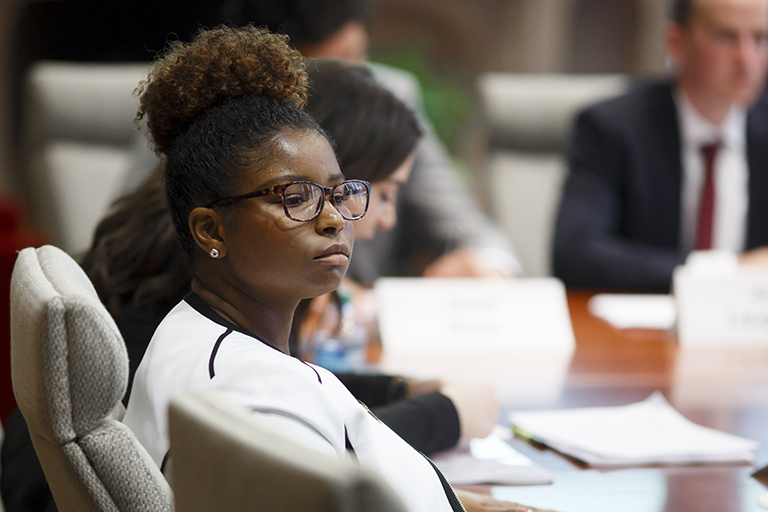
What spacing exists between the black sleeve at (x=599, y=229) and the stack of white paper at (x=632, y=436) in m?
0.77

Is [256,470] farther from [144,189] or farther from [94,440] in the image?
[144,189]

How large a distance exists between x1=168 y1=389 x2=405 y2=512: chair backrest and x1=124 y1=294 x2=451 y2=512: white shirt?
0.03m

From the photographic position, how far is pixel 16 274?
562mm

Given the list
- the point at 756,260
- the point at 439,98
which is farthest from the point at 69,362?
the point at 439,98

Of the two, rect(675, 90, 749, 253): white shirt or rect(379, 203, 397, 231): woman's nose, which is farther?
rect(675, 90, 749, 253): white shirt

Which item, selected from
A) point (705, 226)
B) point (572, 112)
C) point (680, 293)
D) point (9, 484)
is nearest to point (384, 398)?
point (9, 484)

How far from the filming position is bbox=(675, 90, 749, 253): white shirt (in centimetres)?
198

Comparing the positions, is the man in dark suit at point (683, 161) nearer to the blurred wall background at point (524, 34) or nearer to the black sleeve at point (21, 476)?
the black sleeve at point (21, 476)

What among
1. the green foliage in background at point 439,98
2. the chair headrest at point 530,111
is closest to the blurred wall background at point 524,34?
the green foliage in background at point 439,98

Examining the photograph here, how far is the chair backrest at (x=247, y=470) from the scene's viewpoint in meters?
0.30

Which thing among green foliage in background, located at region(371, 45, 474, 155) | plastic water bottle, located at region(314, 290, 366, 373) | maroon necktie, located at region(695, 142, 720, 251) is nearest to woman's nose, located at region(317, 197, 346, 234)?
plastic water bottle, located at region(314, 290, 366, 373)

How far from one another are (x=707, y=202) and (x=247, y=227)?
170cm

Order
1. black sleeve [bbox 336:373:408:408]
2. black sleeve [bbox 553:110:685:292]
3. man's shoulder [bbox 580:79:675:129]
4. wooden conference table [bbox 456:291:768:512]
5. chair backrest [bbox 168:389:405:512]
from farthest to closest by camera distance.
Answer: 1. man's shoulder [bbox 580:79:675:129]
2. black sleeve [bbox 553:110:685:292]
3. black sleeve [bbox 336:373:408:408]
4. wooden conference table [bbox 456:291:768:512]
5. chair backrest [bbox 168:389:405:512]

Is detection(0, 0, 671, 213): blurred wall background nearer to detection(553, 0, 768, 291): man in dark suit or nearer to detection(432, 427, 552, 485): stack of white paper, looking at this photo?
detection(553, 0, 768, 291): man in dark suit
